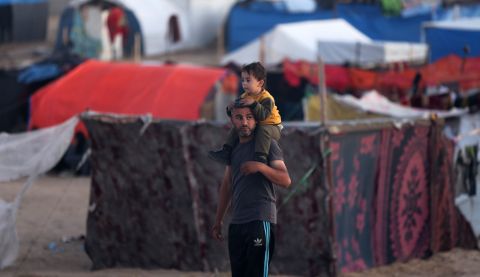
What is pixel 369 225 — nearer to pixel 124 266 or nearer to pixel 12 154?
pixel 124 266

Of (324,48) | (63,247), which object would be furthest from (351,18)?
(63,247)

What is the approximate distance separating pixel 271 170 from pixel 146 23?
2872 centimetres

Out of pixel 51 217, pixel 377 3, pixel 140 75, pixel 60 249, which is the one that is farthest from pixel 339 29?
pixel 60 249

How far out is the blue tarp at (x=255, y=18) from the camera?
33.5m

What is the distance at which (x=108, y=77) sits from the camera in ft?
56.7

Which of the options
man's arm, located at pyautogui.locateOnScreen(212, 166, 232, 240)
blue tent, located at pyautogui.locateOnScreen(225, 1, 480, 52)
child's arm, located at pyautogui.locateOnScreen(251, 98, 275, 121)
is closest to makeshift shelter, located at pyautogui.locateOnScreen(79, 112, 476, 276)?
man's arm, located at pyautogui.locateOnScreen(212, 166, 232, 240)

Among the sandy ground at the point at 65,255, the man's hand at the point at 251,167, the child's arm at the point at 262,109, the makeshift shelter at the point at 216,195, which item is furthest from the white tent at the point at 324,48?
the man's hand at the point at 251,167

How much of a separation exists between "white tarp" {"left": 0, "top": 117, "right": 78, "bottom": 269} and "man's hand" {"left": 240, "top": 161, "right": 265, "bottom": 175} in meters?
3.96

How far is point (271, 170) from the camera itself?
218 inches

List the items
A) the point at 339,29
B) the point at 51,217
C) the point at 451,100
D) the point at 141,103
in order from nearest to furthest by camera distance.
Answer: the point at 51,217 < the point at 451,100 < the point at 141,103 < the point at 339,29

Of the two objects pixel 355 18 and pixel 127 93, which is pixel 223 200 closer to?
pixel 127 93

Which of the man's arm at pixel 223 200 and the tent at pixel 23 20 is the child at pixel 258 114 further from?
the tent at pixel 23 20

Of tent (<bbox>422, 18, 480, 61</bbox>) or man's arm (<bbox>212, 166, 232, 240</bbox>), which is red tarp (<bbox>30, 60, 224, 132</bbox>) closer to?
tent (<bbox>422, 18, 480, 61</bbox>)

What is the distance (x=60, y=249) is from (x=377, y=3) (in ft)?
80.2
